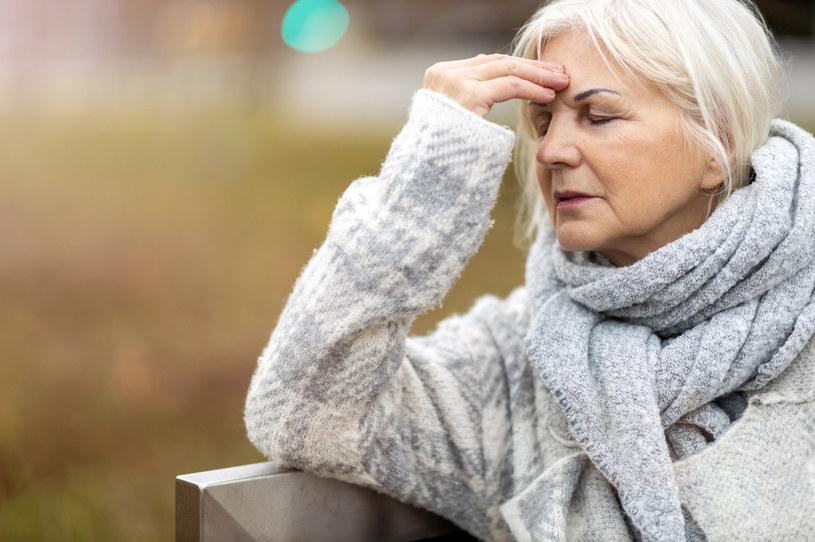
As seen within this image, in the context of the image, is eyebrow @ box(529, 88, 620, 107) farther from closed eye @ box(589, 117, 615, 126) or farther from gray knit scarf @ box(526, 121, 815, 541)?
gray knit scarf @ box(526, 121, 815, 541)

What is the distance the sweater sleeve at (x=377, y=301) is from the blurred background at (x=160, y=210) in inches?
64.6

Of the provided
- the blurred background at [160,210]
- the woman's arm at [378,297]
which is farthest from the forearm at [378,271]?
the blurred background at [160,210]

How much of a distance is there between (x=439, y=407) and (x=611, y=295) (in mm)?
352

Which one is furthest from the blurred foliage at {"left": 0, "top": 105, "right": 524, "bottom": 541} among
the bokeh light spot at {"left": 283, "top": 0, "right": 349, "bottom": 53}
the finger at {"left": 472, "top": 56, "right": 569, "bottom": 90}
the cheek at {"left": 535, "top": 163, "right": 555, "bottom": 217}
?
the finger at {"left": 472, "top": 56, "right": 569, "bottom": 90}

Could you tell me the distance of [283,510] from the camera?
128 centimetres

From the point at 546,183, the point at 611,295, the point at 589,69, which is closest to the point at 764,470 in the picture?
the point at 611,295

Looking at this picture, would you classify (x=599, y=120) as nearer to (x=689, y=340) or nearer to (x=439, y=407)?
(x=689, y=340)

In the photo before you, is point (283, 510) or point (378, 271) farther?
point (283, 510)

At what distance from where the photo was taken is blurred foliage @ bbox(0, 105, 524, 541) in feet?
8.98

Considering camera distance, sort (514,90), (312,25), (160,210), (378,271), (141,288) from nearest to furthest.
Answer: (378,271), (514,90), (141,288), (160,210), (312,25)

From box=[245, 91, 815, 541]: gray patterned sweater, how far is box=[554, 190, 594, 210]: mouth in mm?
185

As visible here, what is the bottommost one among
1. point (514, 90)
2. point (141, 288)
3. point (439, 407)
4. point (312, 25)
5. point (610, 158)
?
point (141, 288)

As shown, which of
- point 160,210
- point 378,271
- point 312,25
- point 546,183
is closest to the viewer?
point 378,271

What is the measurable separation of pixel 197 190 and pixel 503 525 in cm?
261
